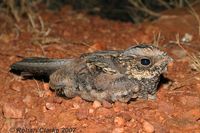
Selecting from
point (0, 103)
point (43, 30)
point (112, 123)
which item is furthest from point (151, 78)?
point (43, 30)

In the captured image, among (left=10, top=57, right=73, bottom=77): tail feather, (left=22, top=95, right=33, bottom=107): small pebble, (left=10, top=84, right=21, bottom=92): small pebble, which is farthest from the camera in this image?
(left=10, top=84, right=21, bottom=92): small pebble

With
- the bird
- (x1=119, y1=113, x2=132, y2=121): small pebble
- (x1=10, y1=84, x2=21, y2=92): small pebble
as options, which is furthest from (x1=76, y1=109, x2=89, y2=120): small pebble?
(x1=10, y1=84, x2=21, y2=92): small pebble

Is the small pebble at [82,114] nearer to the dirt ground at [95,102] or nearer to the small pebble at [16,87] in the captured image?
the dirt ground at [95,102]

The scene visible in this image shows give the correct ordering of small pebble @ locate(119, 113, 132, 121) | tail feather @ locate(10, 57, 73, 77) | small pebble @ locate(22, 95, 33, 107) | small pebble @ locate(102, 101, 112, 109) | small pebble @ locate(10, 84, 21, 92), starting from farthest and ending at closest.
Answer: small pebble @ locate(10, 84, 21, 92), tail feather @ locate(10, 57, 73, 77), small pebble @ locate(22, 95, 33, 107), small pebble @ locate(102, 101, 112, 109), small pebble @ locate(119, 113, 132, 121)

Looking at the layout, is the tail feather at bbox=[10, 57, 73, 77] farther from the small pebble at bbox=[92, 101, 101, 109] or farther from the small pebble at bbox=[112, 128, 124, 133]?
the small pebble at bbox=[112, 128, 124, 133]

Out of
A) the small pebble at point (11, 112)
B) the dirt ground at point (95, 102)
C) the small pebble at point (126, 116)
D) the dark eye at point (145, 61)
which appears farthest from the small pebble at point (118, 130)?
the small pebble at point (11, 112)

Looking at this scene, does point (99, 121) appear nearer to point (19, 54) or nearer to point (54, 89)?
point (54, 89)

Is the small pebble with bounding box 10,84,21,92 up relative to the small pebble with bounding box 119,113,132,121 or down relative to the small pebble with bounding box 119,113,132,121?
up
